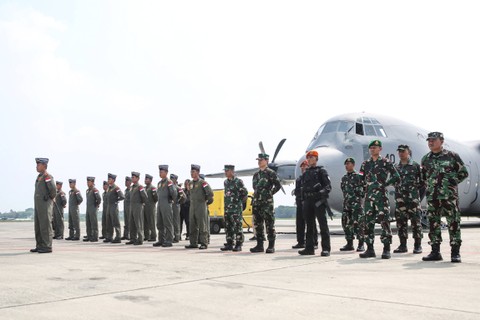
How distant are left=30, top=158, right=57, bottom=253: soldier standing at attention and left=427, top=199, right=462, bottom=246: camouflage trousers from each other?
738 centimetres

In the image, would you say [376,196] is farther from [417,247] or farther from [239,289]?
[239,289]

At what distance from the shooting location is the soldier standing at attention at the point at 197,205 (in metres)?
11.0

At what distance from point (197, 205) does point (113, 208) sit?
4024 millimetres

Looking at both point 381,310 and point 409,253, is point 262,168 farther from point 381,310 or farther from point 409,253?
point 381,310

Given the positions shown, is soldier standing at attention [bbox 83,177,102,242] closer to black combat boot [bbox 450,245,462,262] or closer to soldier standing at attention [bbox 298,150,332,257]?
soldier standing at attention [bbox 298,150,332,257]

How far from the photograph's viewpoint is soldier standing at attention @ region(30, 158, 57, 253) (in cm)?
979

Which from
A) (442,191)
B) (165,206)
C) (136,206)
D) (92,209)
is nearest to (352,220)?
(442,191)

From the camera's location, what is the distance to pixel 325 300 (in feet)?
14.5

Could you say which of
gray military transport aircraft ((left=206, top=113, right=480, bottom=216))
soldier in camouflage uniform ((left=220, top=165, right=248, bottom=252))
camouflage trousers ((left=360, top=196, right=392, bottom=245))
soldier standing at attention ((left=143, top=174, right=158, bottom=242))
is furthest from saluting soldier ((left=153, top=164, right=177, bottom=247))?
camouflage trousers ((left=360, top=196, right=392, bottom=245))

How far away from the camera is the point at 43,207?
993 centimetres

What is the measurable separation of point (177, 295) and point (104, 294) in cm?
75

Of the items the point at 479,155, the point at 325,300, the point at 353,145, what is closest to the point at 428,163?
the point at 325,300

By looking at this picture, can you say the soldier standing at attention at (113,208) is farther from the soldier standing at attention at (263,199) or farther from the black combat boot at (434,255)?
the black combat boot at (434,255)

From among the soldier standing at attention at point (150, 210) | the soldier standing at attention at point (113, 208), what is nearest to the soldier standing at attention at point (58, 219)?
the soldier standing at attention at point (113, 208)
